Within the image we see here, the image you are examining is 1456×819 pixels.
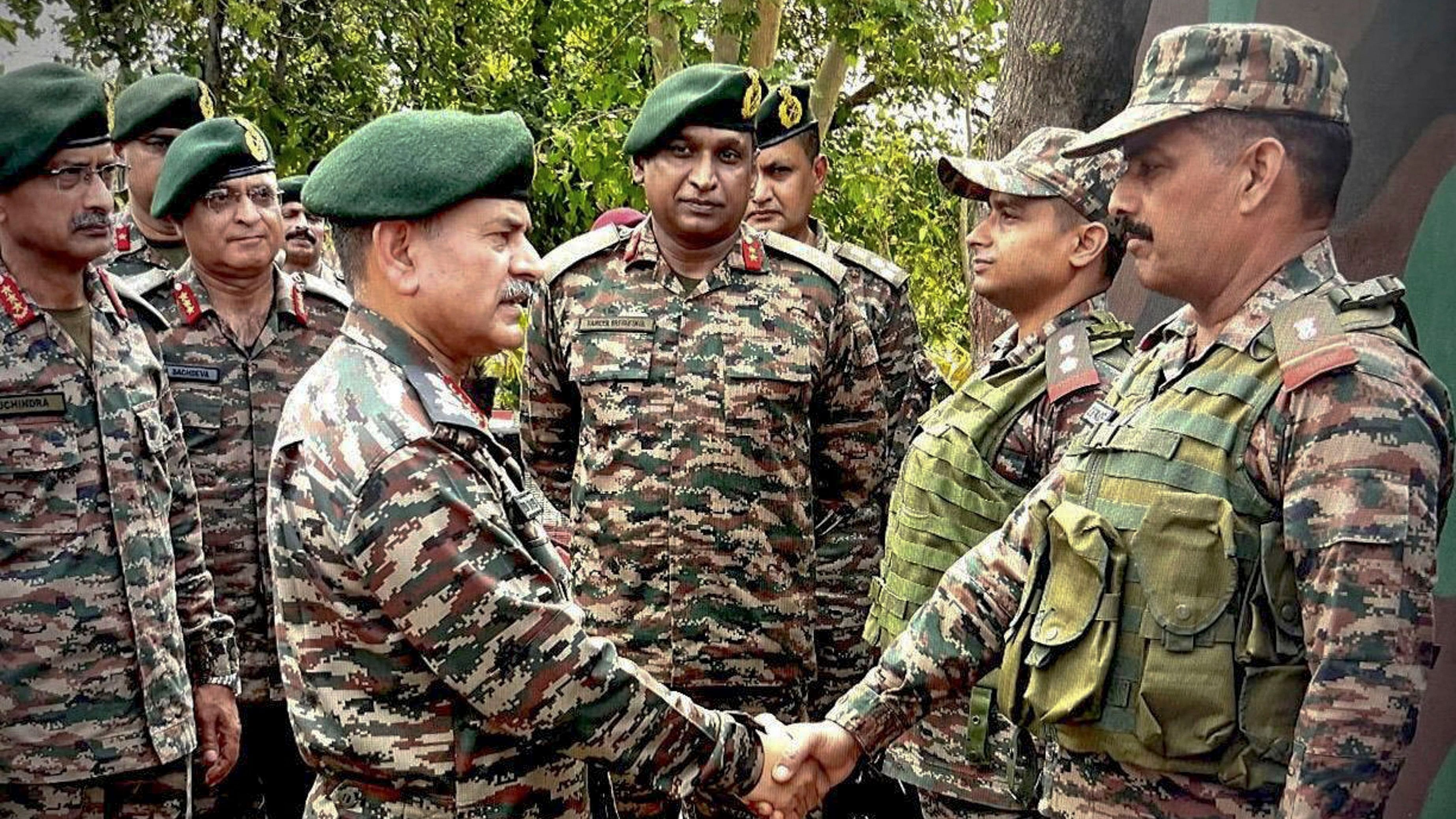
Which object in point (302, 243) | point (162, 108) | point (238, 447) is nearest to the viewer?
point (238, 447)

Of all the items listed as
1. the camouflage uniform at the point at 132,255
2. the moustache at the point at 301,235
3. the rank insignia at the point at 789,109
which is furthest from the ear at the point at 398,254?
the moustache at the point at 301,235

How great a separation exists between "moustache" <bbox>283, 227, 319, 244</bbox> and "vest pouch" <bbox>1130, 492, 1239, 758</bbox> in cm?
459

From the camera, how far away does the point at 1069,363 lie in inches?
144

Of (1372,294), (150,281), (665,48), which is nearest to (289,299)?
(150,281)

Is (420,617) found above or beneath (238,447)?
above

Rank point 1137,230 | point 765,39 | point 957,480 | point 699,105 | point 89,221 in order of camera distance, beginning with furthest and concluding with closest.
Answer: point 765,39, point 699,105, point 957,480, point 89,221, point 1137,230

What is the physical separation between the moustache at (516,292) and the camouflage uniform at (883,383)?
2.11m

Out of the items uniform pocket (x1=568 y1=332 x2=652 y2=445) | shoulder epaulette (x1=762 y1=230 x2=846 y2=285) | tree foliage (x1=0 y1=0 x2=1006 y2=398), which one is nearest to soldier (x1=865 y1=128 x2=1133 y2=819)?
shoulder epaulette (x1=762 y1=230 x2=846 y2=285)

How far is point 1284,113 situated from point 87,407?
269 cm

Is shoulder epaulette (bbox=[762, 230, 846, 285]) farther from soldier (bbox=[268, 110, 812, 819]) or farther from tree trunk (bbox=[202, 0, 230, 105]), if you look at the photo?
tree trunk (bbox=[202, 0, 230, 105])

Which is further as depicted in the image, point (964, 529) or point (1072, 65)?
point (1072, 65)

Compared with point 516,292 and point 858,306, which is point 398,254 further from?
point 858,306

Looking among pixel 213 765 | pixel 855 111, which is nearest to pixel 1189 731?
pixel 213 765

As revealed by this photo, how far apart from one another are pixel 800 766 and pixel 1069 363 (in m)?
1.15
